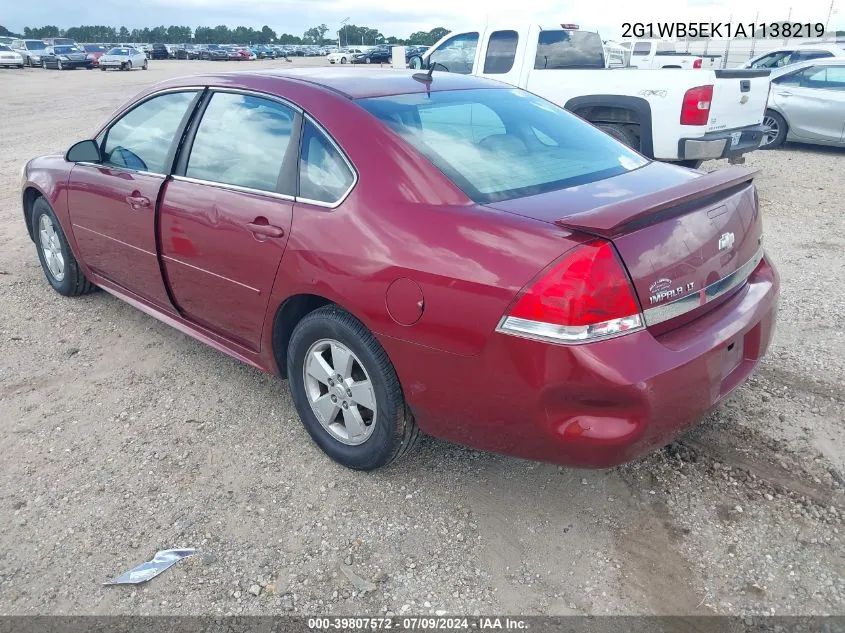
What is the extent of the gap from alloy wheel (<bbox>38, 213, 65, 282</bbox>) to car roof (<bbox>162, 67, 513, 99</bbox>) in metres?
1.83

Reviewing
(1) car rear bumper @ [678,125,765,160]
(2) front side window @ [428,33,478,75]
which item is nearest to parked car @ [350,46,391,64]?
(2) front side window @ [428,33,478,75]

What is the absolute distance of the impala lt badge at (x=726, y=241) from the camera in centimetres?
262

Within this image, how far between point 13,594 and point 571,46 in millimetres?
8253

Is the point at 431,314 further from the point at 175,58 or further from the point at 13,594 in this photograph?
the point at 175,58

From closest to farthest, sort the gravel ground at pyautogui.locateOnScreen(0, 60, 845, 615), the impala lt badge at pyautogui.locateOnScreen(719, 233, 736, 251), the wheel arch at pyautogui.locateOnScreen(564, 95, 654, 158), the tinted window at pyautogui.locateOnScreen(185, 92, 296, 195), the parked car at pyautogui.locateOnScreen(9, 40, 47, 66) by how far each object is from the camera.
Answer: the gravel ground at pyautogui.locateOnScreen(0, 60, 845, 615) → the impala lt badge at pyautogui.locateOnScreen(719, 233, 736, 251) → the tinted window at pyautogui.locateOnScreen(185, 92, 296, 195) → the wheel arch at pyautogui.locateOnScreen(564, 95, 654, 158) → the parked car at pyautogui.locateOnScreen(9, 40, 47, 66)

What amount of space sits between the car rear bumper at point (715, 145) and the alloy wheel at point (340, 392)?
18.8 feet

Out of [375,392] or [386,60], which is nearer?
[375,392]

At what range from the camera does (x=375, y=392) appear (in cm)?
281

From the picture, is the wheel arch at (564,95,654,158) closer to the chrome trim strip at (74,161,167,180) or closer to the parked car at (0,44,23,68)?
the chrome trim strip at (74,161,167,180)

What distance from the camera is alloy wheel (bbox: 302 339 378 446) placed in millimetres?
2914

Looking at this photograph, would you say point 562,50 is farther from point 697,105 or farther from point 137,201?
point 137,201

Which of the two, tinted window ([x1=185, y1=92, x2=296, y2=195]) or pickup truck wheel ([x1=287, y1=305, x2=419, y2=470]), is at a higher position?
tinted window ([x1=185, y1=92, x2=296, y2=195])

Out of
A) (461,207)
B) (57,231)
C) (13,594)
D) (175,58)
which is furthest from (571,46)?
(175,58)

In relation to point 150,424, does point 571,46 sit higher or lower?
higher
